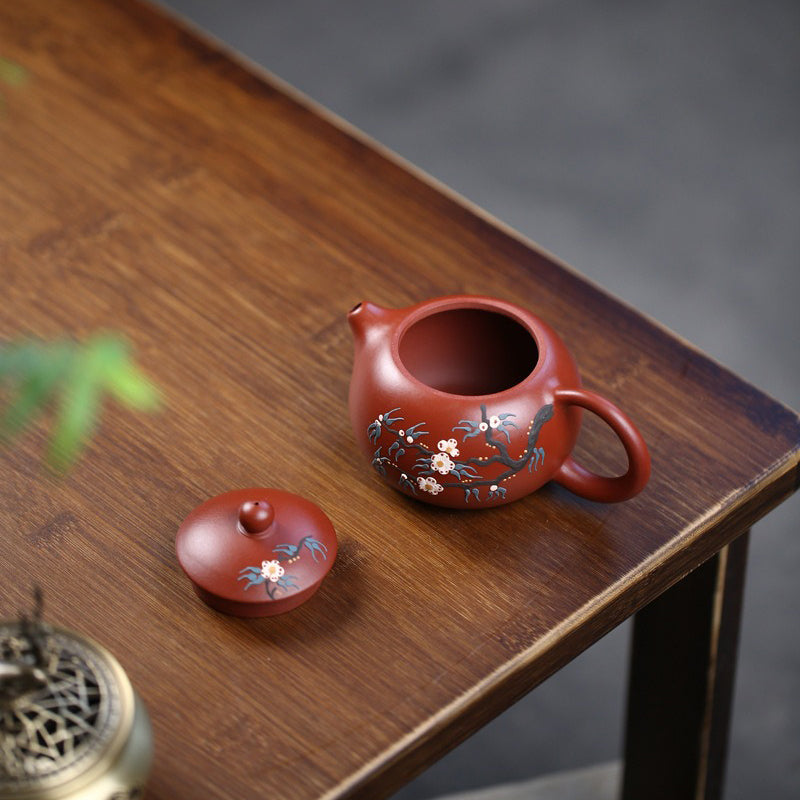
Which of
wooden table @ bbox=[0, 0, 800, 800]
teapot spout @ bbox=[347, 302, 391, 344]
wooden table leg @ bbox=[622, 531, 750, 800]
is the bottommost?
wooden table leg @ bbox=[622, 531, 750, 800]

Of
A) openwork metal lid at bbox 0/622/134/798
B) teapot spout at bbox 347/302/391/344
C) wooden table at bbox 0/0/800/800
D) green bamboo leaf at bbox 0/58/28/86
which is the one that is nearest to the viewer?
openwork metal lid at bbox 0/622/134/798

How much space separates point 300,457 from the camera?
1.12m

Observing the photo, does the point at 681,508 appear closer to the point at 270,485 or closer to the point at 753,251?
the point at 270,485

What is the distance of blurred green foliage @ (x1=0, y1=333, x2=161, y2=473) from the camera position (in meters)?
1.13

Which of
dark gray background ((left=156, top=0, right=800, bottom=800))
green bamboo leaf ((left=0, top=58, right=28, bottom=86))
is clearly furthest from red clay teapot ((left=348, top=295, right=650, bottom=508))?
dark gray background ((left=156, top=0, right=800, bottom=800))

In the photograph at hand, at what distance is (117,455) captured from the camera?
112 cm

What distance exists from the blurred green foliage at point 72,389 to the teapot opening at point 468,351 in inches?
9.2

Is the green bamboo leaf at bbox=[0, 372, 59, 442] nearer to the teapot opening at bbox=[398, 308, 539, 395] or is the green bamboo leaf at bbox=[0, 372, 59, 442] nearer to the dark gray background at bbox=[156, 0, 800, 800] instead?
the teapot opening at bbox=[398, 308, 539, 395]

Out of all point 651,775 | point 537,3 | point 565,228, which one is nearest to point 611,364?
point 651,775

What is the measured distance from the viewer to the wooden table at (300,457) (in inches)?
37.7

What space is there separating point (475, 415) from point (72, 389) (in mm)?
409

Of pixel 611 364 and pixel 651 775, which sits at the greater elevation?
pixel 611 364

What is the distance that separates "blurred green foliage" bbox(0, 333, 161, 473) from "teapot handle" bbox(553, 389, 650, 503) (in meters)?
0.36

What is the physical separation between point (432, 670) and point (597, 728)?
0.99 metres
